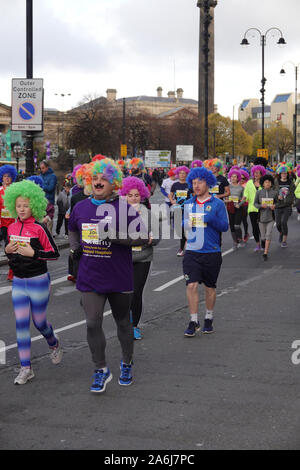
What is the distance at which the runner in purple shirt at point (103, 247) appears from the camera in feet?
19.1

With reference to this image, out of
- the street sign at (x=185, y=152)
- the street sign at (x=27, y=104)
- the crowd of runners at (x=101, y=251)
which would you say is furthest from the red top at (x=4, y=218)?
the street sign at (x=185, y=152)

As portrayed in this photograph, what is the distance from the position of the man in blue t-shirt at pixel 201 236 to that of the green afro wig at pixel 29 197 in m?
2.03

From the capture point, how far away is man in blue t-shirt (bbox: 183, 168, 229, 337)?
796cm

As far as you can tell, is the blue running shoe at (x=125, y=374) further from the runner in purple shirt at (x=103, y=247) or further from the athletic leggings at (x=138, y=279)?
the athletic leggings at (x=138, y=279)

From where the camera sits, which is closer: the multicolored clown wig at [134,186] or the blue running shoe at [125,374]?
the blue running shoe at [125,374]

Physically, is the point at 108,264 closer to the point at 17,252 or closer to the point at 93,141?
the point at 17,252

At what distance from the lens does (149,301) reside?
10.4 m

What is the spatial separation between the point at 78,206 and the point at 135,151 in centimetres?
7276

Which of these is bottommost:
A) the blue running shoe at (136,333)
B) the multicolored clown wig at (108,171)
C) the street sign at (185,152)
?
the blue running shoe at (136,333)

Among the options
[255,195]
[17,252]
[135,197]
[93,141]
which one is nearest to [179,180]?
[255,195]

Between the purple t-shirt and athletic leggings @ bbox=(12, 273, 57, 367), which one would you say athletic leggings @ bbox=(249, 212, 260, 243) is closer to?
athletic leggings @ bbox=(12, 273, 57, 367)

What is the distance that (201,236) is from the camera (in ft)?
26.3

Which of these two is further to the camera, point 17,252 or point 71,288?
point 71,288

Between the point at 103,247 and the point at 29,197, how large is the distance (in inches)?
38.9
